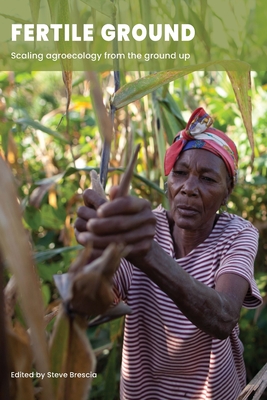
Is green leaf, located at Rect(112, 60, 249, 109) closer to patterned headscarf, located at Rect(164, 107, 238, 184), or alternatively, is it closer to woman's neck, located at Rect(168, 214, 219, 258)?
patterned headscarf, located at Rect(164, 107, 238, 184)

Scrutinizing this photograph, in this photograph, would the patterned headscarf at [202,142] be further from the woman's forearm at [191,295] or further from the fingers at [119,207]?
the fingers at [119,207]

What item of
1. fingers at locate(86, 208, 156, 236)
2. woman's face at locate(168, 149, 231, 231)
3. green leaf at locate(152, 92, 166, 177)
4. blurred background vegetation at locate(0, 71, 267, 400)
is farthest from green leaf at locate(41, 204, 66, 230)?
fingers at locate(86, 208, 156, 236)

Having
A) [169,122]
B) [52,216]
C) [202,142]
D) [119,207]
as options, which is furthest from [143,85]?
[52,216]

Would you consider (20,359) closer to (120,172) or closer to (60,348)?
(60,348)

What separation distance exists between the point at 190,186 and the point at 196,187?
0.01 m

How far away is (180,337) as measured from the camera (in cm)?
107

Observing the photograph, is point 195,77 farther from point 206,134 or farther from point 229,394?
point 229,394

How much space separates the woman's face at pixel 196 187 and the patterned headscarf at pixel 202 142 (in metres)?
0.01

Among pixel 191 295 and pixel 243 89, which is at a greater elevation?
pixel 243 89

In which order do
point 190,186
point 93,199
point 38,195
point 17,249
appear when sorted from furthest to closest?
1. point 38,195
2. point 190,186
3. point 93,199
4. point 17,249

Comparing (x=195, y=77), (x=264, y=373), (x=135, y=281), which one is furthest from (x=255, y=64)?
(x=264, y=373)

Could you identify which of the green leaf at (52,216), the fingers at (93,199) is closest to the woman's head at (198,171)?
the fingers at (93,199)

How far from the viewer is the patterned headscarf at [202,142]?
1.08 m

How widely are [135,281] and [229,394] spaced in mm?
337
